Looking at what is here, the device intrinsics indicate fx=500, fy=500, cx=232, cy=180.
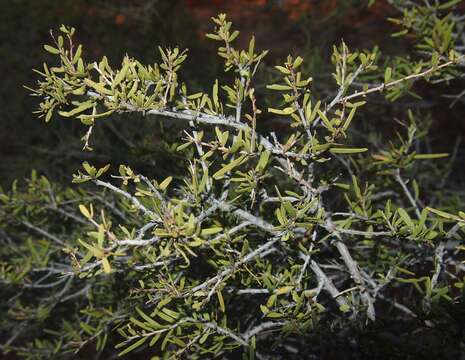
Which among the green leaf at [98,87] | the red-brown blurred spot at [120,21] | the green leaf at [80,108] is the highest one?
the red-brown blurred spot at [120,21]

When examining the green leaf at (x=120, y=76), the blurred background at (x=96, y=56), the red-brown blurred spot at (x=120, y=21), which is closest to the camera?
the green leaf at (x=120, y=76)

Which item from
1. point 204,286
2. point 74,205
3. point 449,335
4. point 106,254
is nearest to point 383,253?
point 449,335

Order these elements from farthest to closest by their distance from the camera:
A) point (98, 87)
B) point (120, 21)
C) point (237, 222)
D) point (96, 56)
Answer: point (120, 21) → point (96, 56) → point (237, 222) → point (98, 87)

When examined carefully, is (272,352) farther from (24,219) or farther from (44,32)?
(44,32)

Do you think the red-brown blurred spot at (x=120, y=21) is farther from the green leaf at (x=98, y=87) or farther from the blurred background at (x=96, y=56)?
the green leaf at (x=98, y=87)

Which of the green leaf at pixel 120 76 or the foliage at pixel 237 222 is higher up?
the green leaf at pixel 120 76

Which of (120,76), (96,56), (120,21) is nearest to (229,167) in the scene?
(120,76)

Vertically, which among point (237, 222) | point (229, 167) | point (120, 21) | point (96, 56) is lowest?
point (237, 222)

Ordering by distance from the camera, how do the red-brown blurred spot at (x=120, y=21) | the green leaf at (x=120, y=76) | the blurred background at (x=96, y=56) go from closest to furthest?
the green leaf at (x=120, y=76) → the blurred background at (x=96, y=56) → the red-brown blurred spot at (x=120, y=21)

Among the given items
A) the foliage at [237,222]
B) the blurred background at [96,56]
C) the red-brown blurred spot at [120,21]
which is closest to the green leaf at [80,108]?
the foliage at [237,222]

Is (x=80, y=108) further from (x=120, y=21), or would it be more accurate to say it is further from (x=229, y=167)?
(x=120, y=21)

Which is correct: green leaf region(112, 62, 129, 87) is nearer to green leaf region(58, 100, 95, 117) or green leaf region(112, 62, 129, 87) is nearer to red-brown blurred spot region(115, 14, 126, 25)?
green leaf region(58, 100, 95, 117)

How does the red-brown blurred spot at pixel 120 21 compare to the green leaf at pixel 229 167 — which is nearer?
the green leaf at pixel 229 167

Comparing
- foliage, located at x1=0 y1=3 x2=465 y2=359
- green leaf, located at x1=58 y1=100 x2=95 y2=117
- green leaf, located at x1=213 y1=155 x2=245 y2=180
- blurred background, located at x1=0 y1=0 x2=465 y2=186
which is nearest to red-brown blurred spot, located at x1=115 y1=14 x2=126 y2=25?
blurred background, located at x1=0 y1=0 x2=465 y2=186
